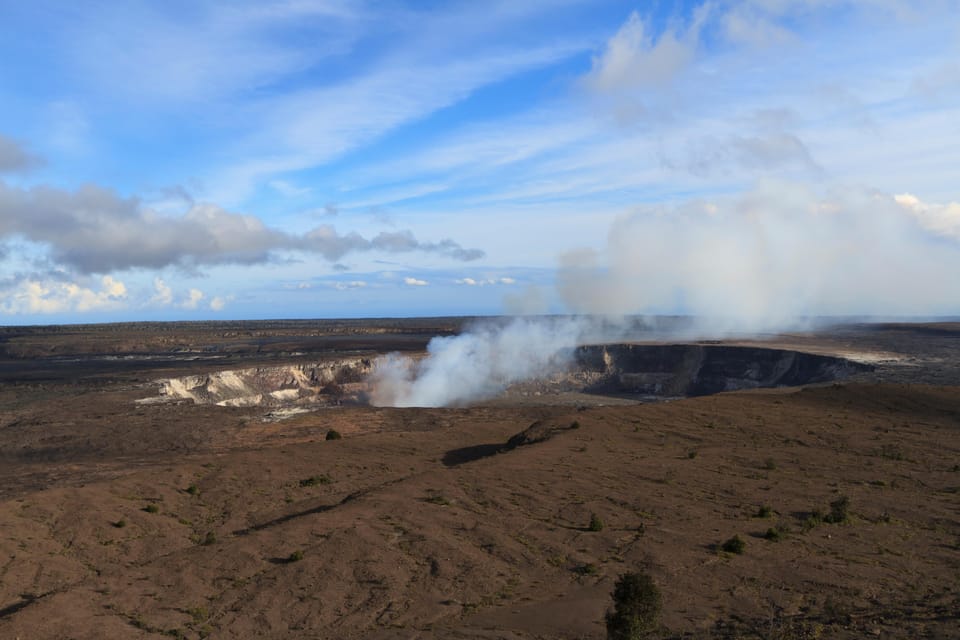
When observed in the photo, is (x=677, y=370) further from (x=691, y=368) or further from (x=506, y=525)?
(x=506, y=525)

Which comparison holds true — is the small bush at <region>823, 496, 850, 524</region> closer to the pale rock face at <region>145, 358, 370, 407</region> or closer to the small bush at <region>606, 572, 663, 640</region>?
the small bush at <region>606, 572, 663, 640</region>

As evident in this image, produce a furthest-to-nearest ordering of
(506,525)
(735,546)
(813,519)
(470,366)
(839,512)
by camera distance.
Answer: (470,366) → (506,525) → (839,512) → (813,519) → (735,546)

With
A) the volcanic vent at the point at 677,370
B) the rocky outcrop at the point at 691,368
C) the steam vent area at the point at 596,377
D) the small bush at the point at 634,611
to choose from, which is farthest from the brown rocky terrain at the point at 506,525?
the volcanic vent at the point at 677,370

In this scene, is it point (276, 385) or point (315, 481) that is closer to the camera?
point (315, 481)

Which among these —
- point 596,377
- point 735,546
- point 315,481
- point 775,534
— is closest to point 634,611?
point 735,546

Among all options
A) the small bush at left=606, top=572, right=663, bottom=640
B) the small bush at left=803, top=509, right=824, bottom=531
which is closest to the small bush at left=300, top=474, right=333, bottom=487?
the small bush at left=606, top=572, right=663, bottom=640
